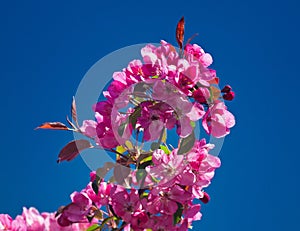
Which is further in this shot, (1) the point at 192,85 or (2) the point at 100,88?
(2) the point at 100,88

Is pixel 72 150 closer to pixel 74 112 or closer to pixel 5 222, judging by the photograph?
pixel 74 112

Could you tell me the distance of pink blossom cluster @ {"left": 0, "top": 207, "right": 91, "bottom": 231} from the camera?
4.33 feet

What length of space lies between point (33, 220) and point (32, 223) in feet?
0.04

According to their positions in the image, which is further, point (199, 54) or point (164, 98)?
point (199, 54)

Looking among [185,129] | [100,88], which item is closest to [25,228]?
[100,88]

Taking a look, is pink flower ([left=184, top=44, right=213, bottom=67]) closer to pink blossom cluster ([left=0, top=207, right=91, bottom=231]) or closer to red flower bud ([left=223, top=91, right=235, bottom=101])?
red flower bud ([left=223, top=91, right=235, bottom=101])

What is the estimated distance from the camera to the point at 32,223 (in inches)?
52.1

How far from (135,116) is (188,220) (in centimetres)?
38

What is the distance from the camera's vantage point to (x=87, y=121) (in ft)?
4.28

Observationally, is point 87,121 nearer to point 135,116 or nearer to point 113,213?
point 135,116

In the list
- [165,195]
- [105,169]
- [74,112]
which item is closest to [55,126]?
[74,112]

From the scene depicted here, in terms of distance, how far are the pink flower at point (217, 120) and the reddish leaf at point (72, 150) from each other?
391mm

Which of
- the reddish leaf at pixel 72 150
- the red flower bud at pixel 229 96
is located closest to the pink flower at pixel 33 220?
the reddish leaf at pixel 72 150

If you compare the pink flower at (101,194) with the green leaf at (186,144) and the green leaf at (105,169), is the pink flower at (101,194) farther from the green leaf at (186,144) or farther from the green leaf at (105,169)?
the green leaf at (186,144)
